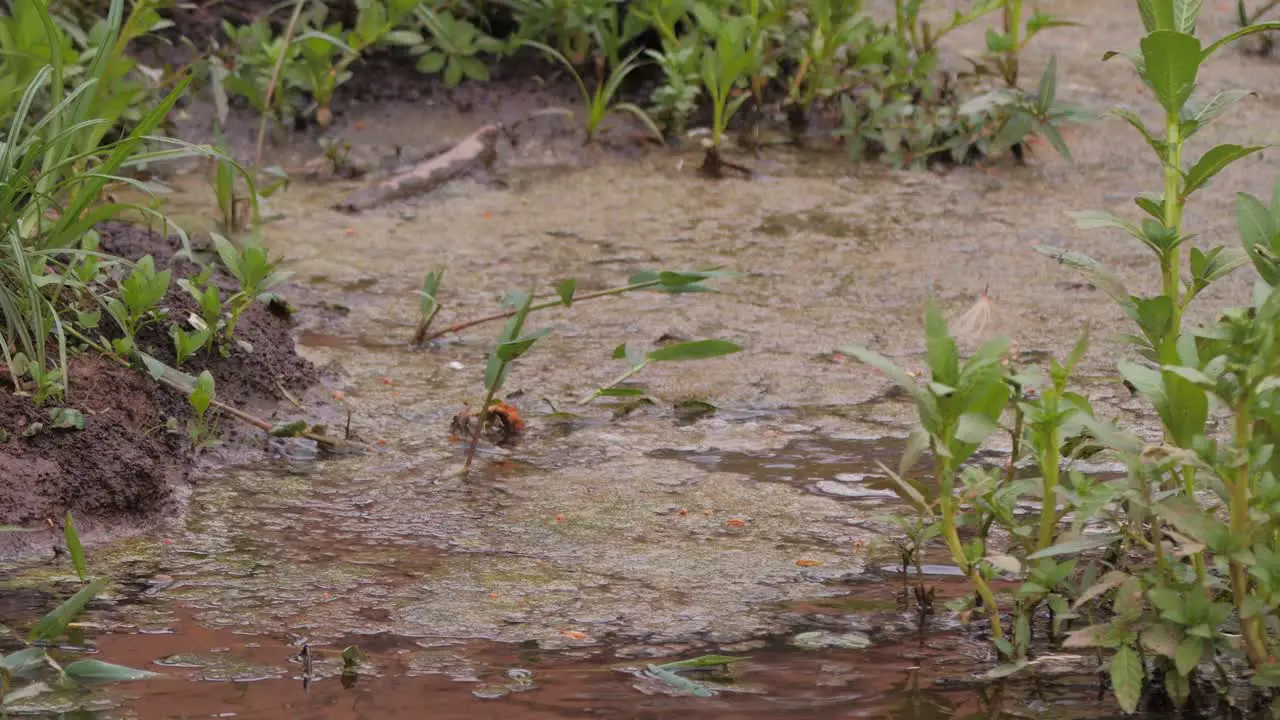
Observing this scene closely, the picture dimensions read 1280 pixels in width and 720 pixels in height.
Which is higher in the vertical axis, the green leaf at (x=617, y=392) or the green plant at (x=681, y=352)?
the green plant at (x=681, y=352)

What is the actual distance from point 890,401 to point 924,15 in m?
3.66

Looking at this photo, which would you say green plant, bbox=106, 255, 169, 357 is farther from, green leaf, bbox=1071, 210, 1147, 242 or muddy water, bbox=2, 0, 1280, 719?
green leaf, bbox=1071, 210, 1147, 242

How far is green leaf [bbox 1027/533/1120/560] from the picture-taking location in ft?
6.05

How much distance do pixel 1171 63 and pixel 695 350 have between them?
1131 millimetres

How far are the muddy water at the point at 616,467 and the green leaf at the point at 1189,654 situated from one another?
17 cm

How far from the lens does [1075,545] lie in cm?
186

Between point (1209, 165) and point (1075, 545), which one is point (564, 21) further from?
point (1075, 545)

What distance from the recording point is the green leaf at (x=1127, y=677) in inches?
68.9

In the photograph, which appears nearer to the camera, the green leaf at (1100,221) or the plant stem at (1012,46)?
the green leaf at (1100,221)

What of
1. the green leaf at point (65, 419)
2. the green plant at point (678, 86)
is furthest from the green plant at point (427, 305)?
the green plant at point (678, 86)

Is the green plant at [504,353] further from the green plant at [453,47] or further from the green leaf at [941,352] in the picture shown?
the green plant at [453,47]

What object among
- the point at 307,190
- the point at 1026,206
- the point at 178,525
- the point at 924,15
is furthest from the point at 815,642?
the point at 924,15

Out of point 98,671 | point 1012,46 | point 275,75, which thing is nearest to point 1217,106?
point 98,671

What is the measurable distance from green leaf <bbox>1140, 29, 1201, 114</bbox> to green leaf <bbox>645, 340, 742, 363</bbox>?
40.1 inches
